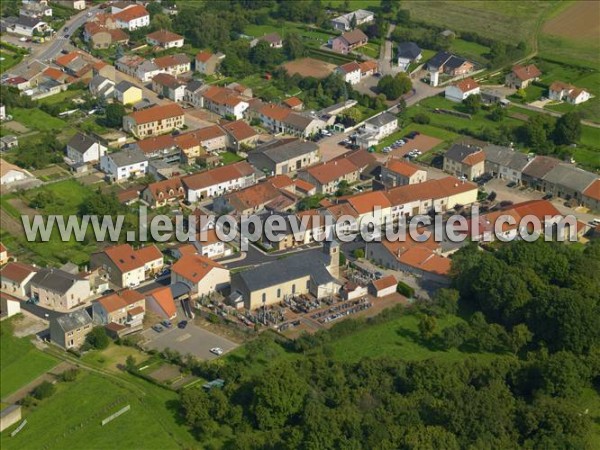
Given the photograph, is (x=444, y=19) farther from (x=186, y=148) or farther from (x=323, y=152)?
(x=186, y=148)

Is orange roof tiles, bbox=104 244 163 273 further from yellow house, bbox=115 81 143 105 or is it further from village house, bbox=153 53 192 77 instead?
village house, bbox=153 53 192 77

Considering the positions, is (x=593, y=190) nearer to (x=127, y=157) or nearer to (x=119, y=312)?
(x=127, y=157)

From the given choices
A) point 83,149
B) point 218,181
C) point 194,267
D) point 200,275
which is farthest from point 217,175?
point 200,275

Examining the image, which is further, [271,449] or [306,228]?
[306,228]

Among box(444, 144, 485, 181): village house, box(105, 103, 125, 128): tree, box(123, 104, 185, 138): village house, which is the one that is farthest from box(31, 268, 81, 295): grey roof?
box(444, 144, 485, 181): village house

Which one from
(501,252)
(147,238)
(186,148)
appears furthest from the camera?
(186,148)

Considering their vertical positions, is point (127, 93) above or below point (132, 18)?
below

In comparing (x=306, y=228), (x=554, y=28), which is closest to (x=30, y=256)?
(x=306, y=228)
